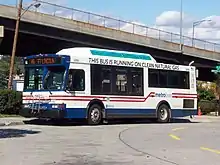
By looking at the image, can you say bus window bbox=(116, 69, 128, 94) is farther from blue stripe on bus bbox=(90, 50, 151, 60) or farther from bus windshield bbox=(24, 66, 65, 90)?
bus windshield bbox=(24, 66, 65, 90)

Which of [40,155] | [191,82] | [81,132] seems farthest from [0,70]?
[40,155]

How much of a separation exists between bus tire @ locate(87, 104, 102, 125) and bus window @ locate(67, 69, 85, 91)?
1149 mm

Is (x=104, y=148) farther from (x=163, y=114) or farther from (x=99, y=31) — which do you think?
(x=99, y=31)

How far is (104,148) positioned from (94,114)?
9071 mm

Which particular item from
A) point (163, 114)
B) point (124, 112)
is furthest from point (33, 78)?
point (163, 114)

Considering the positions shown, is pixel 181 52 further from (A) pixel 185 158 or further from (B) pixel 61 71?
(A) pixel 185 158

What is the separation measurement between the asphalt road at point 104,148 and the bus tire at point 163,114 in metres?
7.56

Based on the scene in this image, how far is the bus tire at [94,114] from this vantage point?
22438 mm

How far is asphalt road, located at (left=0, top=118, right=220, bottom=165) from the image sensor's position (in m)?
11.2

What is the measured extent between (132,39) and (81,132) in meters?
31.8

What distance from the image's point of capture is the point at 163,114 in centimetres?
2641

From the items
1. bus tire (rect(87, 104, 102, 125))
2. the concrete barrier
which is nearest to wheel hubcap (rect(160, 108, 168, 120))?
bus tire (rect(87, 104, 102, 125))

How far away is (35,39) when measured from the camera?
4581 centimetres

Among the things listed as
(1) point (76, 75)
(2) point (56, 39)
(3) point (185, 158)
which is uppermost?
(2) point (56, 39)
